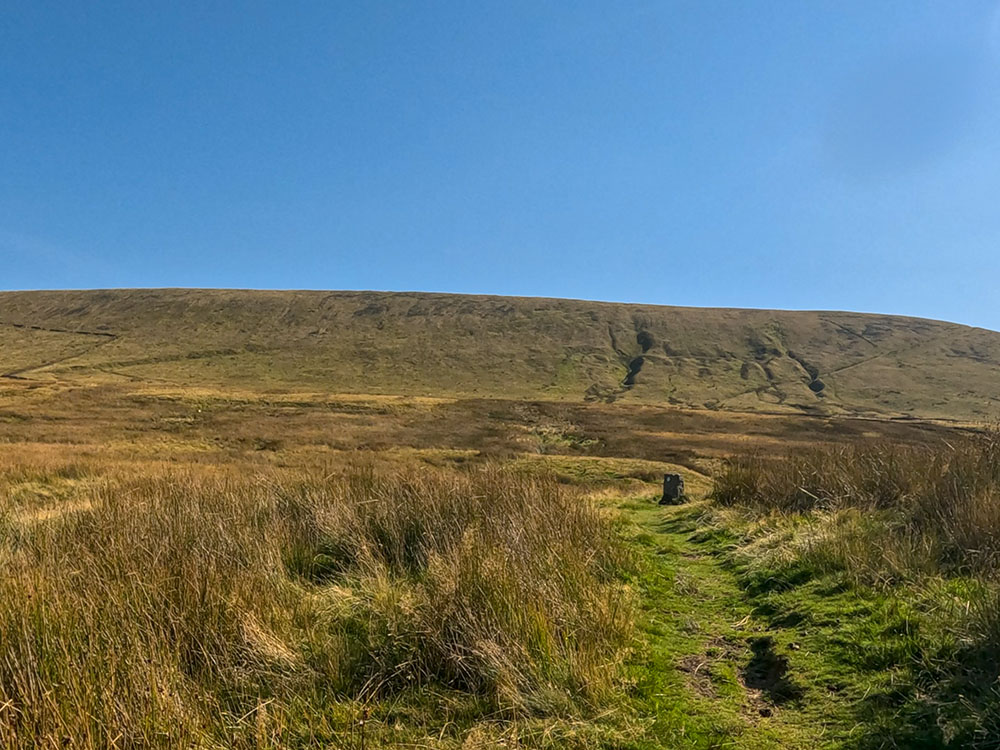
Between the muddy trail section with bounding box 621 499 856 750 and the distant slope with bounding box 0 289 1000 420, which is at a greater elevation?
the distant slope with bounding box 0 289 1000 420

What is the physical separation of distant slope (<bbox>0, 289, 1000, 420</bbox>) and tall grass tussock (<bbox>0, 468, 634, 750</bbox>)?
2877 inches

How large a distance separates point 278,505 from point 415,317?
11905cm

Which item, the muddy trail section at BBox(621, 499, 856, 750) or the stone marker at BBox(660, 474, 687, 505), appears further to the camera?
the stone marker at BBox(660, 474, 687, 505)

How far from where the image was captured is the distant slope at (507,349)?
8514 centimetres

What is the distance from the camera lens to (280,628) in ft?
14.2

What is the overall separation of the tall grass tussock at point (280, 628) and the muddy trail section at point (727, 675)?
14.0 inches

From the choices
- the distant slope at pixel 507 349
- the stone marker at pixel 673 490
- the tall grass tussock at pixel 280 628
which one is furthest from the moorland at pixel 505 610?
the distant slope at pixel 507 349

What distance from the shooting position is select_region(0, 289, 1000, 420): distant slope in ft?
279

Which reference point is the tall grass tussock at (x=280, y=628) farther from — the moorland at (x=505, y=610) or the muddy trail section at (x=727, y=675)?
the muddy trail section at (x=727, y=675)

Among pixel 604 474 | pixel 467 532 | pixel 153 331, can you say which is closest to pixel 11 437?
pixel 604 474

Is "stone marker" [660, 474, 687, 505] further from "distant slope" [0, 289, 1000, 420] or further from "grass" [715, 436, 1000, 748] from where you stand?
"distant slope" [0, 289, 1000, 420]

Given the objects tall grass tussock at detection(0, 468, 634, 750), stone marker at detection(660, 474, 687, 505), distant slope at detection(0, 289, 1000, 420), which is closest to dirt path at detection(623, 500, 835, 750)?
tall grass tussock at detection(0, 468, 634, 750)

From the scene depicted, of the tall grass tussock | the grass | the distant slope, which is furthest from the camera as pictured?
the distant slope

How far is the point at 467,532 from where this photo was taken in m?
6.02
